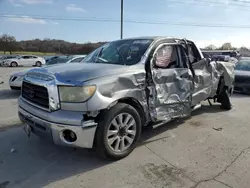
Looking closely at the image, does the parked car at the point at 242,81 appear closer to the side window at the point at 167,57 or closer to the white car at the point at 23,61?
the side window at the point at 167,57

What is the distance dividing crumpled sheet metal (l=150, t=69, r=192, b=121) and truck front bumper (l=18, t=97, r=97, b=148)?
4.21 feet

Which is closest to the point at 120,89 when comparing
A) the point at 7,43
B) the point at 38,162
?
the point at 38,162

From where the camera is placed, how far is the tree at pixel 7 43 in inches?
2234

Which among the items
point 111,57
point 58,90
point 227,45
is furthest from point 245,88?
point 227,45

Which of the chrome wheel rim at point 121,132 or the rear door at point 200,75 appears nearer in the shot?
the chrome wheel rim at point 121,132

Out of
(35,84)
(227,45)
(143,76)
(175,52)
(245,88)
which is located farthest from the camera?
(227,45)

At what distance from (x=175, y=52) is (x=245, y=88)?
5759 mm

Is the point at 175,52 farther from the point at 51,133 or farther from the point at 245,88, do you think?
the point at 245,88

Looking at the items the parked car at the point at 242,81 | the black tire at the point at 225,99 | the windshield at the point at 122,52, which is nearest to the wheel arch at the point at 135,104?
the windshield at the point at 122,52

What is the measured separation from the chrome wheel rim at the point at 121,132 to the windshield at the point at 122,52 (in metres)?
0.92

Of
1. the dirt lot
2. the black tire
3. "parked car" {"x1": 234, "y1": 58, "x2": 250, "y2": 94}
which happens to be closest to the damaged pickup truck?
the dirt lot

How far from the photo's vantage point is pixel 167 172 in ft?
10.3

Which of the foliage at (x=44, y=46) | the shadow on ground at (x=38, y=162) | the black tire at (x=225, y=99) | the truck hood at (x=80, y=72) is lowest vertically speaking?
the shadow on ground at (x=38, y=162)

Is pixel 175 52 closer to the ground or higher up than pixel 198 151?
higher up
